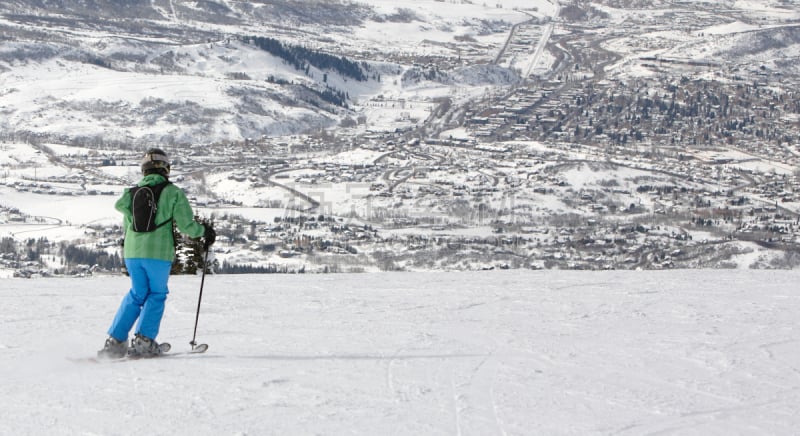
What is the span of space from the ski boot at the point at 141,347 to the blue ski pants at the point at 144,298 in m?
0.03

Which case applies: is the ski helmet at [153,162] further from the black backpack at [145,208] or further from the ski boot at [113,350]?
the ski boot at [113,350]

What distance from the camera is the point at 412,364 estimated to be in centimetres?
543

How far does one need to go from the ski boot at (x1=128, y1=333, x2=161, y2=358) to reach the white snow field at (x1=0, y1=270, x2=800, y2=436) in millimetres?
153

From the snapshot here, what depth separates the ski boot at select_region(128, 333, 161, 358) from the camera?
5.36m

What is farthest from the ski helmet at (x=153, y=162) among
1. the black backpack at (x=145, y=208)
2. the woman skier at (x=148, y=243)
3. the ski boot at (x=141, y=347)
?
the ski boot at (x=141, y=347)

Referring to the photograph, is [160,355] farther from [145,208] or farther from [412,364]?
[412,364]

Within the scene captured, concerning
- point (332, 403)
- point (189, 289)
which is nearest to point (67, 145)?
point (189, 289)

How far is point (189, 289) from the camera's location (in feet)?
29.1

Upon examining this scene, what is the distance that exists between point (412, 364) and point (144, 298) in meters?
1.59

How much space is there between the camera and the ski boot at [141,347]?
5363 millimetres

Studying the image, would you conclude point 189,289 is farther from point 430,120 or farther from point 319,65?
point 319,65

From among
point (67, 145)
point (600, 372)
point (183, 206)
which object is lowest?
point (67, 145)

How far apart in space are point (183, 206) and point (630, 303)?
4702 millimetres

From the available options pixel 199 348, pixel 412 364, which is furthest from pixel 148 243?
pixel 412 364
